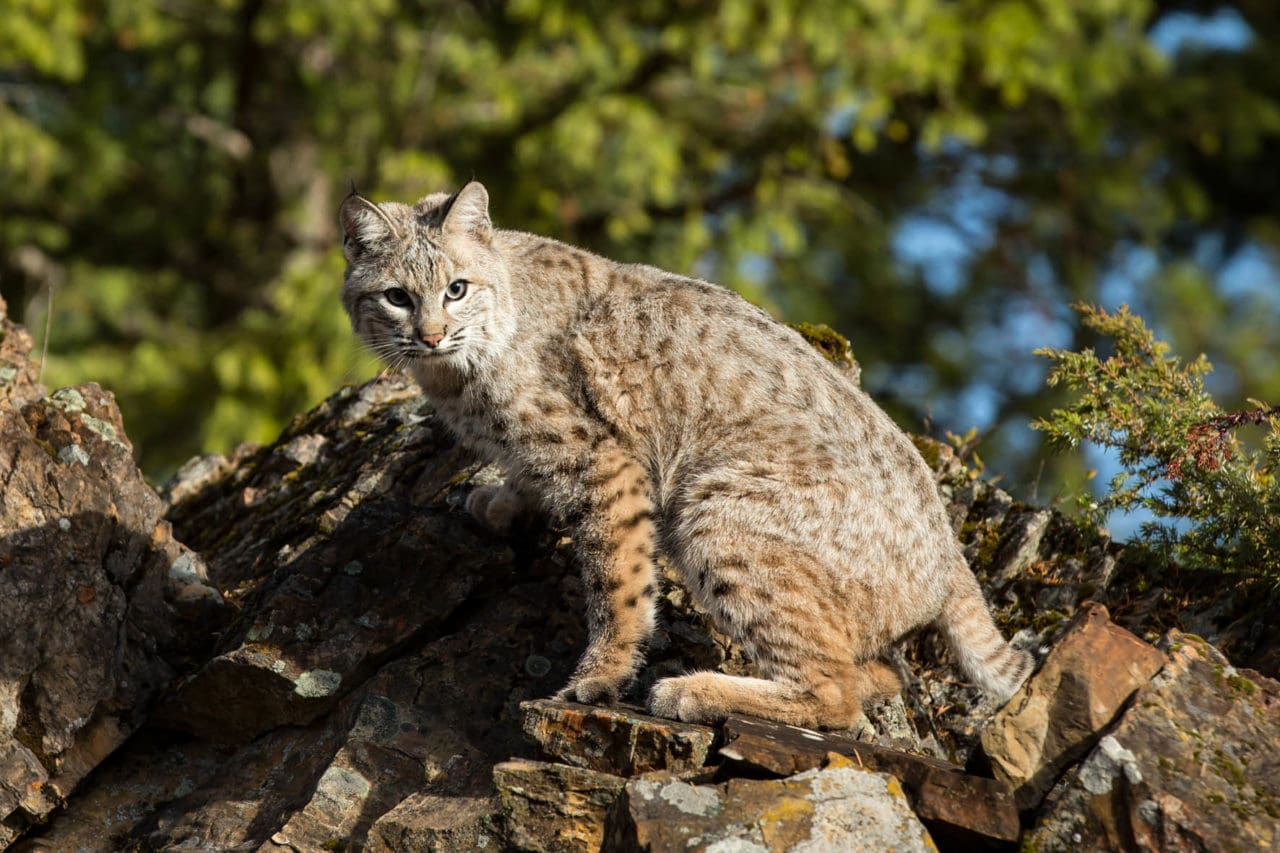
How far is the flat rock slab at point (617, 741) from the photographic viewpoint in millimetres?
4555

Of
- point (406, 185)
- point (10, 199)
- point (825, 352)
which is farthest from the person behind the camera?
point (10, 199)

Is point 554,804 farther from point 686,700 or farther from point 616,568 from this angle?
point 616,568

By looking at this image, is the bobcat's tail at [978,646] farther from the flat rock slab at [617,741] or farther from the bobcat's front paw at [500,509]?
the bobcat's front paw at [500,509]

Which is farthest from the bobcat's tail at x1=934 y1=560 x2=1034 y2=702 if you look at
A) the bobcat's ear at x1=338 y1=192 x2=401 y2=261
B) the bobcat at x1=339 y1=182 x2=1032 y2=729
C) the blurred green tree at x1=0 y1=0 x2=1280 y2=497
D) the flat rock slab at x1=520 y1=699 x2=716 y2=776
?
the blurred green tree at x1=0 y1=0 x2=1280 y2=497

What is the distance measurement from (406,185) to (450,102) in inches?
59.3

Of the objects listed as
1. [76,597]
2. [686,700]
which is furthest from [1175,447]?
[76,597]

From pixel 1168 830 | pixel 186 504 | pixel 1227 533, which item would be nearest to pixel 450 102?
pixel 186 504

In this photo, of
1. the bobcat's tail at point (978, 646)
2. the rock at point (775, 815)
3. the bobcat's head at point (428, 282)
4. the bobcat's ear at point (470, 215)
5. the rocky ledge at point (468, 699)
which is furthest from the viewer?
the bobcat's ear at point (470, 215)

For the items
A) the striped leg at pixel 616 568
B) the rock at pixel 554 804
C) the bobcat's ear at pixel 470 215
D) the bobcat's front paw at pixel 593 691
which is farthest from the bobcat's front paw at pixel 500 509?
the rock at pixel 554 804

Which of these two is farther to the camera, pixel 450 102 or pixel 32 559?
pixel 450 102

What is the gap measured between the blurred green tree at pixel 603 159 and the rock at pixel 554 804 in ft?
25.5

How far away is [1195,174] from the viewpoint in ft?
62.8

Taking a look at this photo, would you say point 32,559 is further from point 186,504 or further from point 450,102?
point 450,102

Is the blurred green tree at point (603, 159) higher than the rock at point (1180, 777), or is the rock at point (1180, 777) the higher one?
the blurred green tree at point (603, 159)
